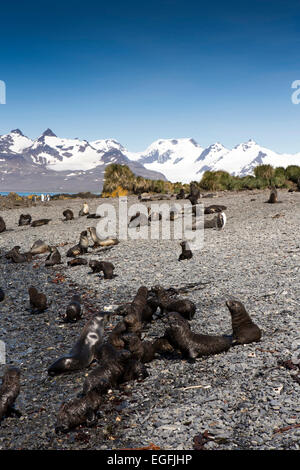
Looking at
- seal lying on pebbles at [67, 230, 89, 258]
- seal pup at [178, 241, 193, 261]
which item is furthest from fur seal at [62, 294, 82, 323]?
seal lying on pebbles at [67, 230, 89, 258]

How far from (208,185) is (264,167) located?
5085 millimetres

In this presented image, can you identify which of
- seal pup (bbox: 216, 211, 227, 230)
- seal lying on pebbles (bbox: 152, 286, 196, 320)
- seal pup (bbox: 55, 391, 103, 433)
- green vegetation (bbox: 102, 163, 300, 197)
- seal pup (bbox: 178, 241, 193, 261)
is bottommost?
seal pup (bbox: 55, 391, 103, 433)

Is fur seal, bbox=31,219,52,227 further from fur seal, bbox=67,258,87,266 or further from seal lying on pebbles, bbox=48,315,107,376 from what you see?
seal lying on pebbles, bbox=48,315,107,376

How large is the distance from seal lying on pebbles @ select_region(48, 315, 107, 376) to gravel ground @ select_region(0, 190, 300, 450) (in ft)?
0.44

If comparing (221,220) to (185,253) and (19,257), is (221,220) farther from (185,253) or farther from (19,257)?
(19,257)

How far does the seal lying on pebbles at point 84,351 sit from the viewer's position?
230 inches

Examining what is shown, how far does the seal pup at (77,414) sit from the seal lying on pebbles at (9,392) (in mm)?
743

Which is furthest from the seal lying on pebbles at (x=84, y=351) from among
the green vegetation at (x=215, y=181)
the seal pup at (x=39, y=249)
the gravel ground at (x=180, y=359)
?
the green vegetation at (x=215, y=181)

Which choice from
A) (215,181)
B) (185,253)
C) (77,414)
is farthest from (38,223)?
(77,414)

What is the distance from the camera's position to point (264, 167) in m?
35.7

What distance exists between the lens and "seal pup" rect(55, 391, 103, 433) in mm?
4520

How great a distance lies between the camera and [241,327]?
6.14 meters

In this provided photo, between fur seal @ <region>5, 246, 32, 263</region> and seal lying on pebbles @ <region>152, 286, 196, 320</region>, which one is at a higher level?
seal lying on pebbles @ <region>152, 286, 196, 320</region>

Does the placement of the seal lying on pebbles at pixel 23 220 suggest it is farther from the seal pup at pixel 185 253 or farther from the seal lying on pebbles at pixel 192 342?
the seal lying on pebbles at pixel 192 342
